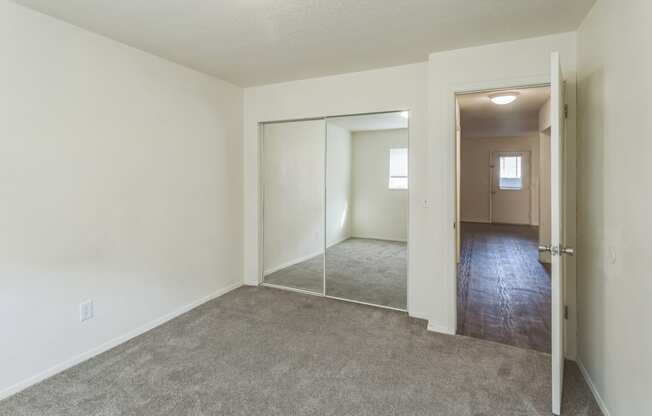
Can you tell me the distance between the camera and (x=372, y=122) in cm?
357

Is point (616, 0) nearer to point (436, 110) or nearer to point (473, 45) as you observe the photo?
point (473, 45)

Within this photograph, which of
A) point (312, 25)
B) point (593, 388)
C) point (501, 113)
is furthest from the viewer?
point (501, 113)

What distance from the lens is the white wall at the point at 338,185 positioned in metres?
3.83

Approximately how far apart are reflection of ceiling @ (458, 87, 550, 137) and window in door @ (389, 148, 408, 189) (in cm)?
102

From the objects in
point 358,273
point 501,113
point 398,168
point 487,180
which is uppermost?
point 501,113

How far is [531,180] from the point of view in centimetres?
949

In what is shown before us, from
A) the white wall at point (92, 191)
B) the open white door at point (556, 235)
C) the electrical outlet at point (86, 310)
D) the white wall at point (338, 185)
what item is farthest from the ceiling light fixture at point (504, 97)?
the electrical outlet at point (86, 310)

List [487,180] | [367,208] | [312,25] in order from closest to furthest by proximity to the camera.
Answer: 1. [312,25]
2. [367,208]
3. [487,180]

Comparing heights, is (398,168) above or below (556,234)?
above

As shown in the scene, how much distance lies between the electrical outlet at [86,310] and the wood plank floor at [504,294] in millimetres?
2884

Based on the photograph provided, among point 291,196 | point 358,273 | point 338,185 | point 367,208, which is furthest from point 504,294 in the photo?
point 291,196

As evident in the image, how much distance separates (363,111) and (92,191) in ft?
7.87

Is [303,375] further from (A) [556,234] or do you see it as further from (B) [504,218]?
(B) [504,218]

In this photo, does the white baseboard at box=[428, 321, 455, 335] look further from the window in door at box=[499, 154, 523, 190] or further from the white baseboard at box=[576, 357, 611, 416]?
the window in door at box=[499, 154, 523, 190]
